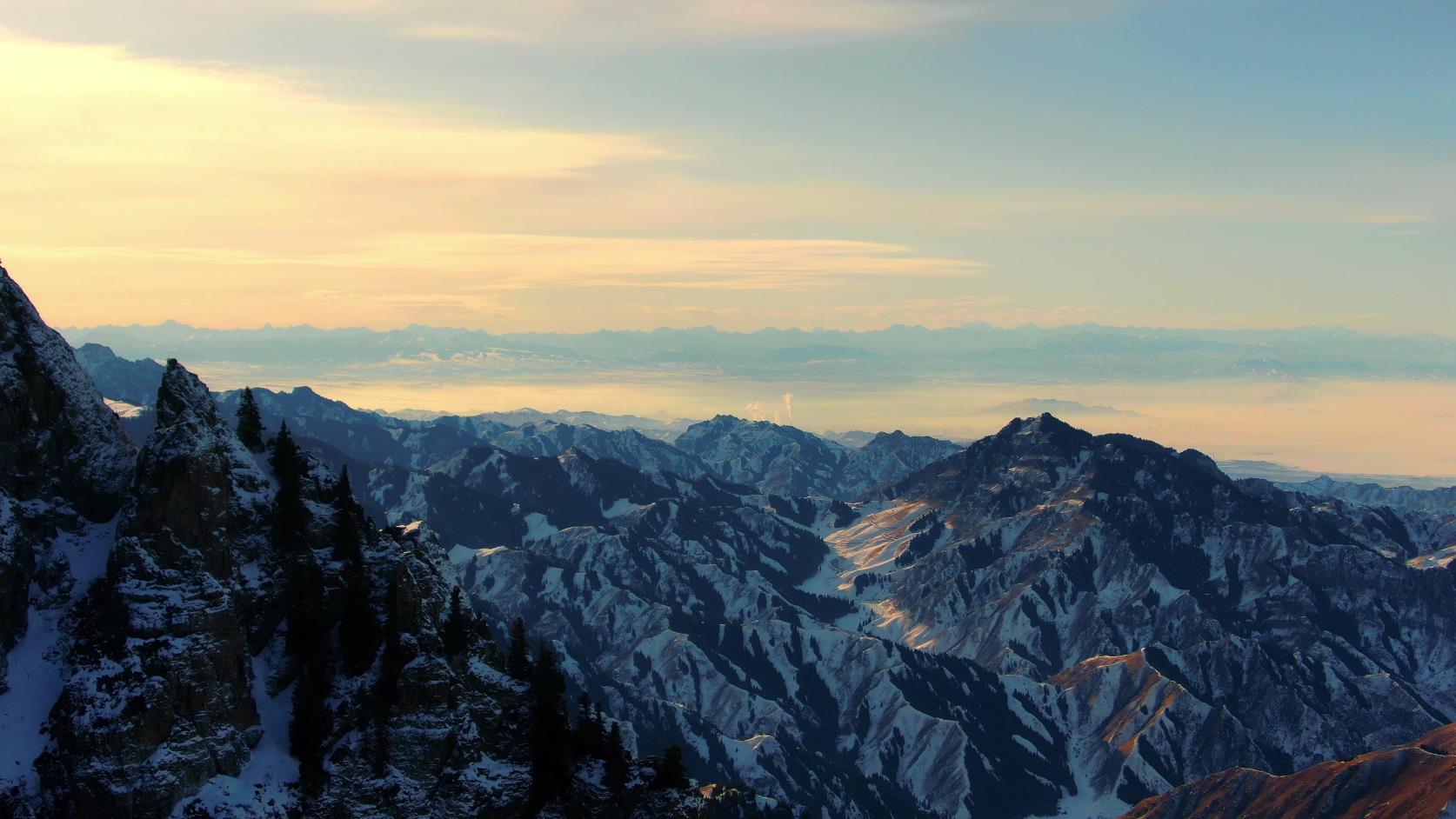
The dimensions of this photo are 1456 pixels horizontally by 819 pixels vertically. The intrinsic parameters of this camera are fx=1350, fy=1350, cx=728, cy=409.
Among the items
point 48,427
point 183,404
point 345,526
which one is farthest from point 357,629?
point 48,427

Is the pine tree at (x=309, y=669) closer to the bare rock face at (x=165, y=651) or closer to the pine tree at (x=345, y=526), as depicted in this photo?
the pine tree at (x=345, y=526)

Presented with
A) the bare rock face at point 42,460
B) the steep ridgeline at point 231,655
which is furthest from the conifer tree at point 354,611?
the bare rock face at point 42,460

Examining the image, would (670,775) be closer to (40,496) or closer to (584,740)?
(584,740)

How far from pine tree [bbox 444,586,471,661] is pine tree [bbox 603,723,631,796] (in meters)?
19.7

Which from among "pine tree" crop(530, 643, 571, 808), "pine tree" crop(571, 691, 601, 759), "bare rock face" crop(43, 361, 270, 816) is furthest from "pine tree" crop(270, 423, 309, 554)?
"pine tree" crop(571, 691, 601, 759)

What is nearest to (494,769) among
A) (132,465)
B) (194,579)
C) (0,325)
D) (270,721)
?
(270,721)

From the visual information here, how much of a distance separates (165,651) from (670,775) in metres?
53.3

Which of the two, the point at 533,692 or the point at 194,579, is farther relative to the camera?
the point at 533,692

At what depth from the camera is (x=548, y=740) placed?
449 ft

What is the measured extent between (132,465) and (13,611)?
56.8 ft

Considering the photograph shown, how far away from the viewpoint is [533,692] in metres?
140

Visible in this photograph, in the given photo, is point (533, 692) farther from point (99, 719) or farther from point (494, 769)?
point (99, 719)

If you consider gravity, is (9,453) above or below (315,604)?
above

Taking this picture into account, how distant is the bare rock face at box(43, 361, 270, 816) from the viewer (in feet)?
365
